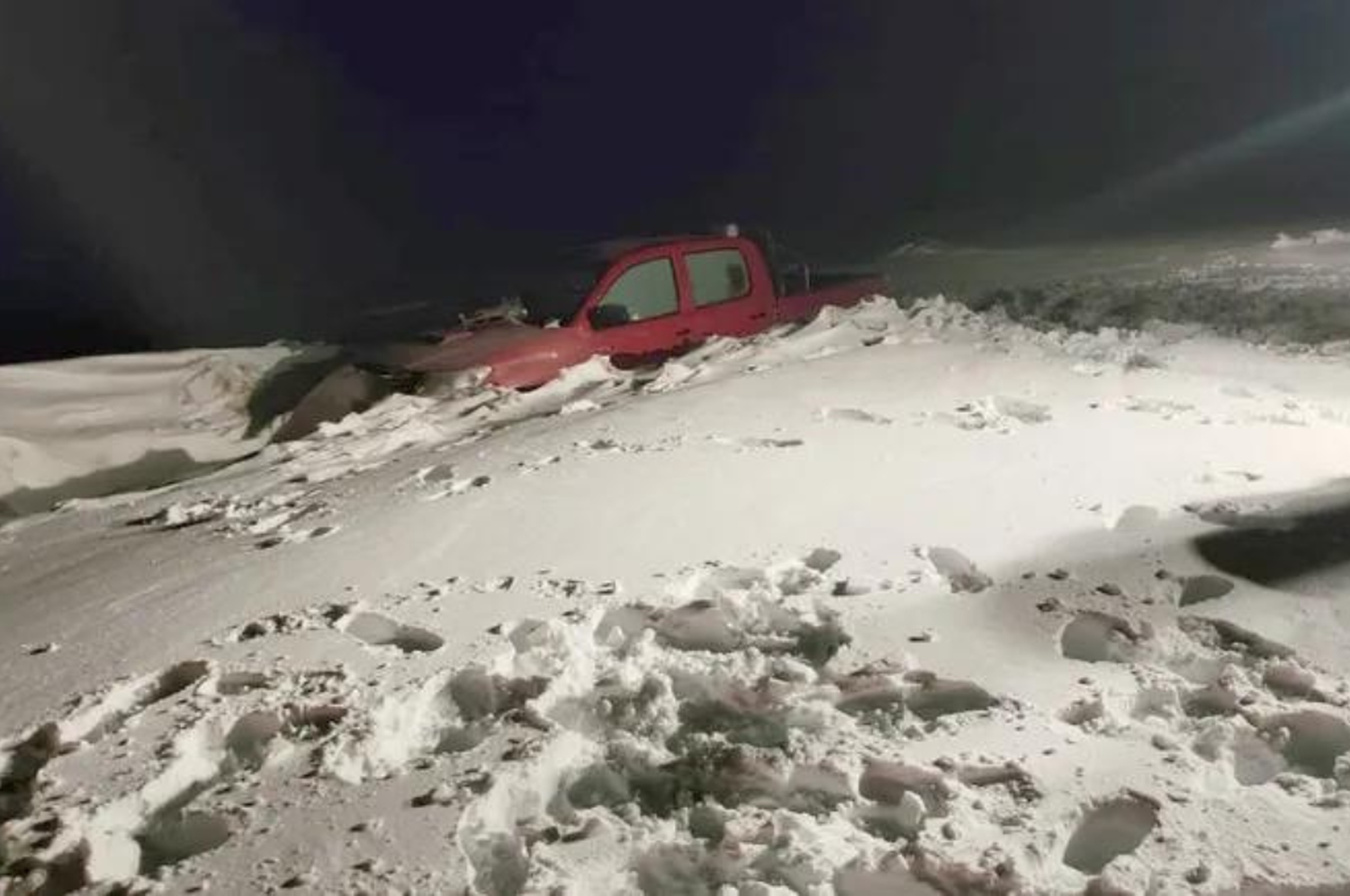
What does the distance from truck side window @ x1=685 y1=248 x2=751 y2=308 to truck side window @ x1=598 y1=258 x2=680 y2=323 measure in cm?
20

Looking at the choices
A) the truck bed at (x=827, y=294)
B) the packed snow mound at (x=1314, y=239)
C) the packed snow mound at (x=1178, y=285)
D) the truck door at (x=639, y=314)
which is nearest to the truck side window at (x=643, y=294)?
the truck door at (x=639, y=314)

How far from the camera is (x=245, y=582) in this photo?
14.6ft

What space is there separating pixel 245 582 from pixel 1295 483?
4427 mm

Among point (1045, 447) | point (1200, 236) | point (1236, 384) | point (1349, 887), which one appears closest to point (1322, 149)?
point (1200, 236)

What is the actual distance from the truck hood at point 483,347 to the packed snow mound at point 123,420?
146 centimetres

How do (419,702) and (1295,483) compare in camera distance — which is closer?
(419,702)

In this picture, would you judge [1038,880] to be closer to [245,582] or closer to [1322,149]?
[245,582]

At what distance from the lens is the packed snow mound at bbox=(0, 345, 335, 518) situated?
760cm

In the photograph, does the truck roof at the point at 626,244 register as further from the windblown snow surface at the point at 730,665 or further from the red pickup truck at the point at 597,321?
the windblown snow surface at the point at 730,665

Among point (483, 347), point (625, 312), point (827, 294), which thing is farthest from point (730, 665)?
point (827, 294)

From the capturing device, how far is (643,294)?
7.89m

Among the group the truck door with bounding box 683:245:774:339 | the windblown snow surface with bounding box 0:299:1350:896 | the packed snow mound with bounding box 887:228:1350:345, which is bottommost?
the packed snow mound with bounding box 887:228:1350:345

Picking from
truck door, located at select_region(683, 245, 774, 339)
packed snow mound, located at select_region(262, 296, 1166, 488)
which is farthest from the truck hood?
truck door, located at select_region(683, 245, 774, 339)

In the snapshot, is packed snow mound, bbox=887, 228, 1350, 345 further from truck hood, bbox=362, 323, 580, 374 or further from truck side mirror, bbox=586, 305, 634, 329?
truck hood, bbox=362, 323, 580, 374
